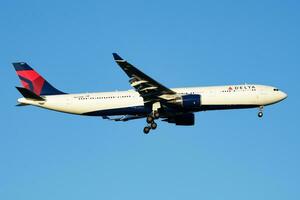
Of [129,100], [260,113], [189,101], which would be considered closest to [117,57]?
[129,100]

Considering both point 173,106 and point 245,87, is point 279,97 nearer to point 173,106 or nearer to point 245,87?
point 245,87

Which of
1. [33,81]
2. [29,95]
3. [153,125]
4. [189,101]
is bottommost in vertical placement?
[153,125]

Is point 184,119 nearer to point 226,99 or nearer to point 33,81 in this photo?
point 226,99

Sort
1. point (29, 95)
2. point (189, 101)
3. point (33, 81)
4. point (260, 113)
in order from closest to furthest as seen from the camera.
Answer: point (189, 101) → point (29, 95) → point (260, 113) → point (33, 81)

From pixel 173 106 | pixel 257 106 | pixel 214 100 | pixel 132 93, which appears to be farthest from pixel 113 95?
pixel 257 106

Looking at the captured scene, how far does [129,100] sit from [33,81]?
11470mm

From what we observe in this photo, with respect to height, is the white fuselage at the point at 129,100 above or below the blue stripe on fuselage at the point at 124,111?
above

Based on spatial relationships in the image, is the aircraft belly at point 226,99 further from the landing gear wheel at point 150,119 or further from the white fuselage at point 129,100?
the landing gear wheel at point 150,119

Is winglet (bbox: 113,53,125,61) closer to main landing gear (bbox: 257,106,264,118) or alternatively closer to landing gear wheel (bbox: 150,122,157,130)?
landing gear wheel (bbox: 150,122,157,130)

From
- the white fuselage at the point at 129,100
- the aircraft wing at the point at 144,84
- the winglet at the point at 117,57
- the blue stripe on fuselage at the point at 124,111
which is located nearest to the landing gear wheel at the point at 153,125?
the blue stripe on fuselage at the point at 124,111

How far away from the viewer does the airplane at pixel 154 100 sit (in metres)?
66.9

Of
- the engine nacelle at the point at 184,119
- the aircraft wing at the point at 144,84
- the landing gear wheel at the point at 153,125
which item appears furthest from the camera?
the engine nacelle at the point at 184,119

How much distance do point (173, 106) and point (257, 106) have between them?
9.10 m

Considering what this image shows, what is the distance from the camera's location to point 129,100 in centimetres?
6825
